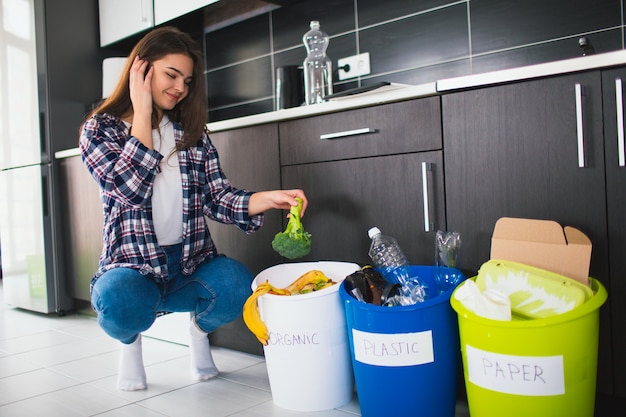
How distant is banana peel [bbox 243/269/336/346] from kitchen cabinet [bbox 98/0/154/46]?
1.71 meters

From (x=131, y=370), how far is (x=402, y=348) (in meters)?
0.86

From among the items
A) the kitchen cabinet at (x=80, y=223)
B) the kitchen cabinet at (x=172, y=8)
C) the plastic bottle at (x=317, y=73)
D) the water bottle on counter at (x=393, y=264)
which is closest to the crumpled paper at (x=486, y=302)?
the water bottle on counter at (x=393, y=264)

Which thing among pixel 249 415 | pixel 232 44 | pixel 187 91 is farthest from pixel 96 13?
pixel 249 415

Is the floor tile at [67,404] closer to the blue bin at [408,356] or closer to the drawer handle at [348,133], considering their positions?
the blue bin at [408,356]

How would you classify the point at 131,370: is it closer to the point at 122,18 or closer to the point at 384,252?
the point at 384,252

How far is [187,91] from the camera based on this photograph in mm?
1712

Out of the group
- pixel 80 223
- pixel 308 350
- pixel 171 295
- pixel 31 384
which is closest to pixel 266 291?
pixel 308 350

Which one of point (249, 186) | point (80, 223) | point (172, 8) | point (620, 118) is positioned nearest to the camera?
point (620, 118)

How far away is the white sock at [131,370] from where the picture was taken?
1.63 m

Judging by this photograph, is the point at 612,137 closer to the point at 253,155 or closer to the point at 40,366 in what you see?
the point at 253,155

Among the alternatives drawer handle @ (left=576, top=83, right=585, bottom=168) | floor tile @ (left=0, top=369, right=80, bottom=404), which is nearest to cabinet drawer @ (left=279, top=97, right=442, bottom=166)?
drawer handle @ (left=576, top=83, right=585, bottom=168)

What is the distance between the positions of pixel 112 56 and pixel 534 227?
2.50 metres

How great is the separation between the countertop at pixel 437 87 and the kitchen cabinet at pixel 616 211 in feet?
0.12

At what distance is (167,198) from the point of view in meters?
1.64
